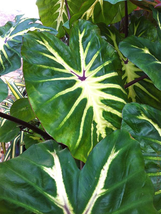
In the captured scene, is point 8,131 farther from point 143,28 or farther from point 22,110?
point 143,28

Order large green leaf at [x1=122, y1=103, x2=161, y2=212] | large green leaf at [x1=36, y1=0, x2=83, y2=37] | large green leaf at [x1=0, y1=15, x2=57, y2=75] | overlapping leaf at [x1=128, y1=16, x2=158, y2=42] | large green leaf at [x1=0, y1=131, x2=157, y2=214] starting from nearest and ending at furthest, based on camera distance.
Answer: large green leaf at [x1=0, y1=131, x2=157, y2=214]
large green leaf at [x1=122, y1=103, x2=161, y2=212]
large green leaf at [x1=0, y1=15, x2=57, y2=75]
overlapping leaf at [x1=128, y1=16, x2=158, y2=42]
large green leaf at [x1=36, y1=0, x2=83, y2=37]

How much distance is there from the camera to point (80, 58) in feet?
1.94

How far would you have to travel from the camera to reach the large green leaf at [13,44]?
761mm

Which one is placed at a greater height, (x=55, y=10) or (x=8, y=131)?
(x=55, y=10)

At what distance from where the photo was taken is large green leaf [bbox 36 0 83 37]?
3.41ft

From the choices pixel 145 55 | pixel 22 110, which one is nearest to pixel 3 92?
pixel 22 110

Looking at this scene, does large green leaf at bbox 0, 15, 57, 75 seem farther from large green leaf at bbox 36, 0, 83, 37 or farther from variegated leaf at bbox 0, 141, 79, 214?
variegated leaf at bbox 0, 141, 79, 214

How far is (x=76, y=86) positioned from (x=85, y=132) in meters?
0.14

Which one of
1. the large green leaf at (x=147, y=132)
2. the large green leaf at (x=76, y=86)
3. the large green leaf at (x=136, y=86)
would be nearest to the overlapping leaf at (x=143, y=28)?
the large green leaf at (x=136, y=86)

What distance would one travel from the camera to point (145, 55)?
0.57m

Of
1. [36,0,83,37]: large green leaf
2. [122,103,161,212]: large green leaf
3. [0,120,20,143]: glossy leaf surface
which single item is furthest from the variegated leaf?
[36,0,83,37]: large green leaf

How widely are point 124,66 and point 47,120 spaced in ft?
1.71

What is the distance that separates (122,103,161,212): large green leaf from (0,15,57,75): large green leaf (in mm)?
459

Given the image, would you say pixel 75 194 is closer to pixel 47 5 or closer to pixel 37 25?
pixel 37 25
